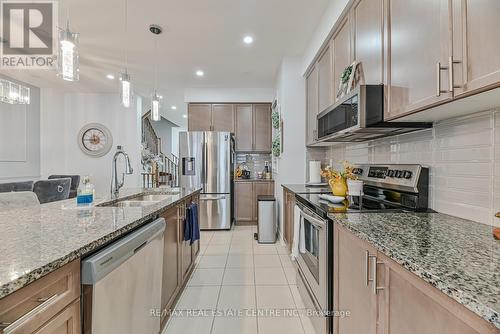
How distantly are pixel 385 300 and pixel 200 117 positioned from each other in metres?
4.90

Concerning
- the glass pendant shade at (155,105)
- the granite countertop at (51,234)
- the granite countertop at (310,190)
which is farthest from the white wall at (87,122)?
the granite countertop at (51,234)

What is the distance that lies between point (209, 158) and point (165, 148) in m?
6.80

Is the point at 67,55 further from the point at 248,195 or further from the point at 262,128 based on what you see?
the point at 262,128

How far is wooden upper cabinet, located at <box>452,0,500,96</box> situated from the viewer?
32.9 inches

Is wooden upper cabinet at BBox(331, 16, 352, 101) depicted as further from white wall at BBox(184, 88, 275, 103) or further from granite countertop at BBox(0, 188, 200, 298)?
white wall at BBox(184, 88, 275, 103)

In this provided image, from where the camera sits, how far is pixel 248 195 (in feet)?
16.4

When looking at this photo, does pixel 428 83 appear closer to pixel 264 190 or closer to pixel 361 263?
pixel 361 263

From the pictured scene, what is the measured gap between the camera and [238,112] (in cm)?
531

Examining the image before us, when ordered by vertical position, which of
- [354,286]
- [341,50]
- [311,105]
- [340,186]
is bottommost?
[354,286]

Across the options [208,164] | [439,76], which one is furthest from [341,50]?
[208,164]

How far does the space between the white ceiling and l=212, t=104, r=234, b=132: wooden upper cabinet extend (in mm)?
529

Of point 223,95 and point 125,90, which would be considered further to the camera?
point 223,95

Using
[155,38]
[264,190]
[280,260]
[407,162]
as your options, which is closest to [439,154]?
[407,162]

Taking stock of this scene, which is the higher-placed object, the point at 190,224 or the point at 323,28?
the point at 323,28
